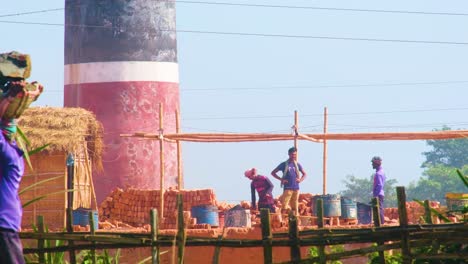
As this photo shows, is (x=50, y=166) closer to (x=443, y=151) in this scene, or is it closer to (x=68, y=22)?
(x=68, y=22)

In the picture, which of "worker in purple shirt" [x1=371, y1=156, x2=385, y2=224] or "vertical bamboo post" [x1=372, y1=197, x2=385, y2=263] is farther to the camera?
"worker in purple shirt" [x1=371, y1=156, x2=385, y2=224]

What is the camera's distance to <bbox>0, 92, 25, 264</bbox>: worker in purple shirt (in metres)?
6.25

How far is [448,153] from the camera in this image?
94312 millimetres

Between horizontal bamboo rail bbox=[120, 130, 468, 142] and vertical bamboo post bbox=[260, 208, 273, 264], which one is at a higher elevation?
horizontal bamboo rail bbox=[120, 130, 468, 142]

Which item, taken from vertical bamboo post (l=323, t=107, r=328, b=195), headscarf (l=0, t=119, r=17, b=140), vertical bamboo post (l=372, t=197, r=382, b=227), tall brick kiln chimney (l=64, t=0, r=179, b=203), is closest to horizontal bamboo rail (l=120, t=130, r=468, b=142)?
vertical bamboo post (l=323, t=107, r=328, b=195)

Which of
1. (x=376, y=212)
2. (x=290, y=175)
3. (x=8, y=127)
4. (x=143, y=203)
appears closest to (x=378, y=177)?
(x=290, y=175)

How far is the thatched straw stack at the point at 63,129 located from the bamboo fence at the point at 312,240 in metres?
14.0

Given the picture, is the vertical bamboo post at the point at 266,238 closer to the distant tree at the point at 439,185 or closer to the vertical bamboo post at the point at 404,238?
the vertical bamboo post at the point at 404,238

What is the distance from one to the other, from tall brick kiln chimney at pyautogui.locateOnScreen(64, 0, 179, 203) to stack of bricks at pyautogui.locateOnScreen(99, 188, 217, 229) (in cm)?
318

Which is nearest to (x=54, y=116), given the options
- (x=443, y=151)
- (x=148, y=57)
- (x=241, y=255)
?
(x=148, y=57)

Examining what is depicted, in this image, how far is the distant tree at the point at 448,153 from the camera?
302ft

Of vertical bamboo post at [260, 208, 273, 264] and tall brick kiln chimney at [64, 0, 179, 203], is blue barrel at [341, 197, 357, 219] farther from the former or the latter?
vertical bamboo post at [260, 208, 273, 264]

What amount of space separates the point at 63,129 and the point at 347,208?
19.4 feet

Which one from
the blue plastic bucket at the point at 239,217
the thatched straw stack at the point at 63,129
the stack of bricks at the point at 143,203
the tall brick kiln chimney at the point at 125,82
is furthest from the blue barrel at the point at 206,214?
the tall brick kiln chimney at the point at 125,82
